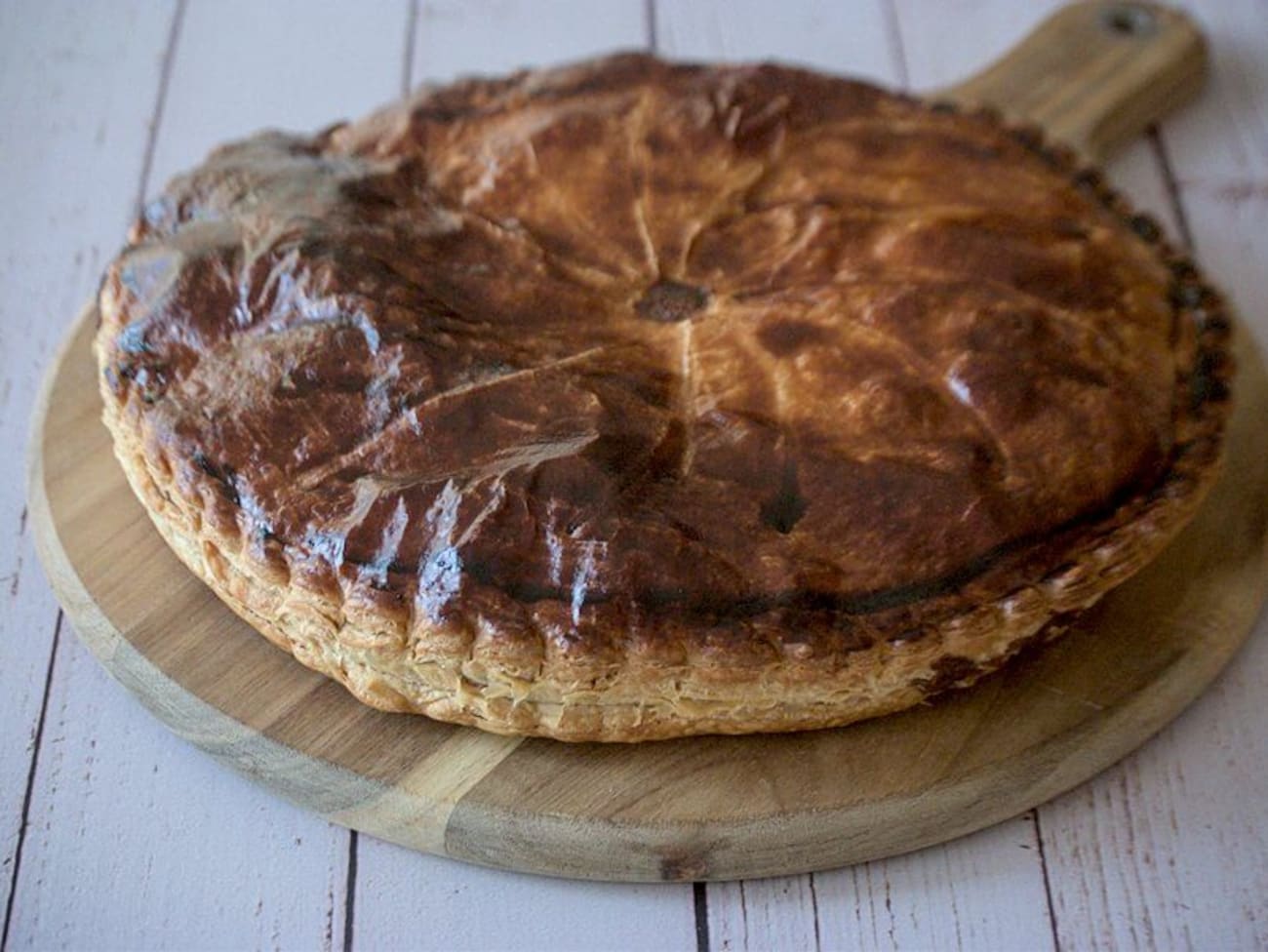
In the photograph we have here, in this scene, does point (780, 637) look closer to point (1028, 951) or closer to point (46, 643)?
point (1028, 951)

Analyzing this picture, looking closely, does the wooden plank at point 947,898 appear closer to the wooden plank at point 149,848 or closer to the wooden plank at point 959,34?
the wooden plank at point 149,848

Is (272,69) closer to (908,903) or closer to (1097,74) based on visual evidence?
(1097,74)

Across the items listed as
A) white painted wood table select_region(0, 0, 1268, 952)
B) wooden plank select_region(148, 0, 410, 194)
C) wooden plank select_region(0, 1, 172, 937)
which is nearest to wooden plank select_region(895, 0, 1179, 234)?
white painted wood table select_region(0, 0, 1268, 952)

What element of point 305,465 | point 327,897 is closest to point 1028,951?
point 327,897

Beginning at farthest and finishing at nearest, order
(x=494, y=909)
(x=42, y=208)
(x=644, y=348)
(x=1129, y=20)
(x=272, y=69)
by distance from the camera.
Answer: (x=272, y=69) < (x=1129, y=20) < (x=42, y=208) < (x=644, y=348) < (x=494, y=909)

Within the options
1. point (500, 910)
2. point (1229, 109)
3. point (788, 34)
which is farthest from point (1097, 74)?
point (500, 910)

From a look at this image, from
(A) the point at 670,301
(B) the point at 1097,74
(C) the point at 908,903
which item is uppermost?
(B) the point at 1097,74

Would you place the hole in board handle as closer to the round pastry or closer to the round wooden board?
the round pastry
